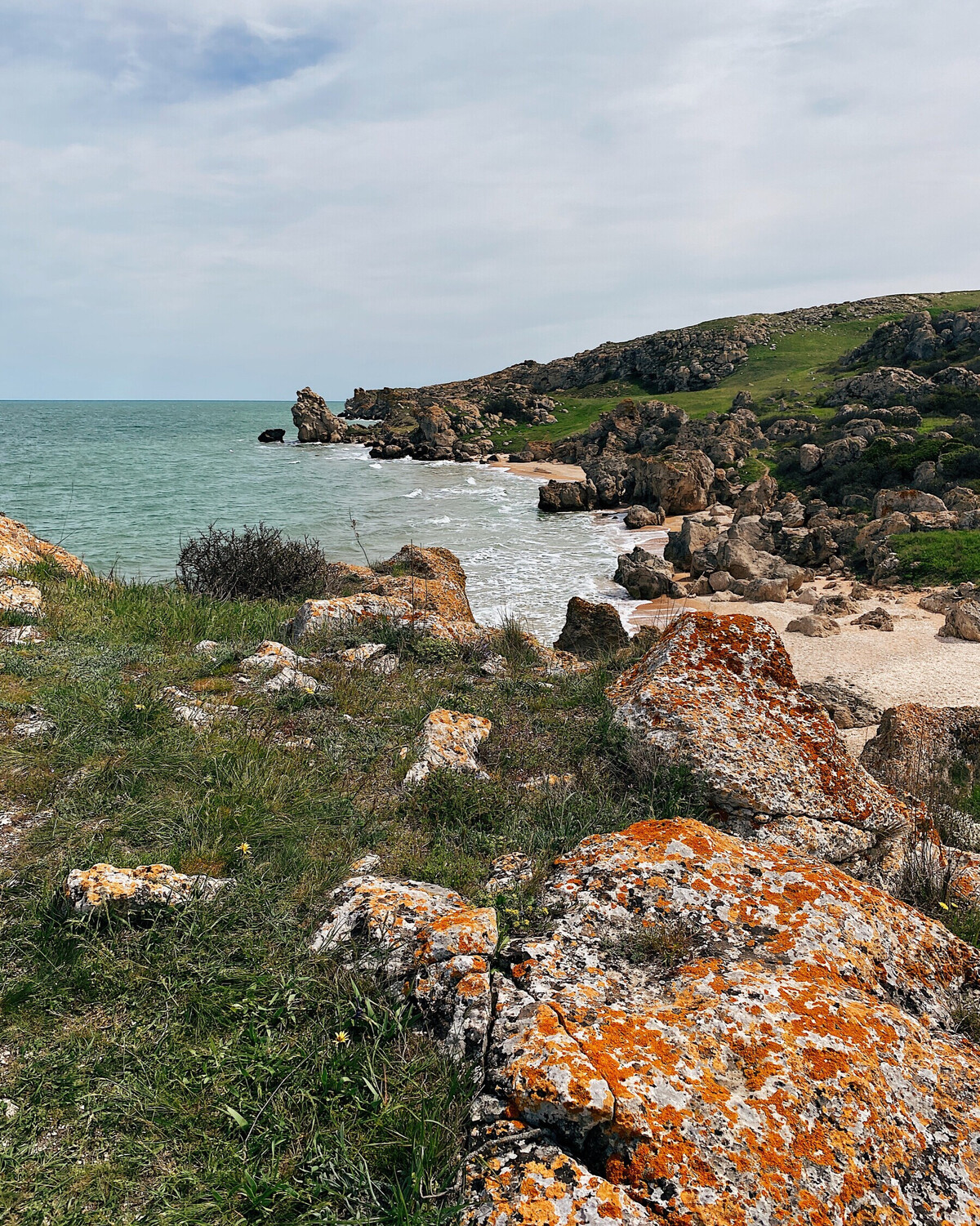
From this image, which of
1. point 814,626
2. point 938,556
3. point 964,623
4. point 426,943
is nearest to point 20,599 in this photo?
point 426,943

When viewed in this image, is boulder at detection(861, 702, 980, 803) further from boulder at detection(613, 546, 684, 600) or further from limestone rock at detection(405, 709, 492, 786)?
boulder at detection(613, 546, 684, 600)

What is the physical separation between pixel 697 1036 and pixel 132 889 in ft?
8.16

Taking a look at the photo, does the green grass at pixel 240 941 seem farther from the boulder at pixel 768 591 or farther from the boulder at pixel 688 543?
the boulder at pixel 688 543

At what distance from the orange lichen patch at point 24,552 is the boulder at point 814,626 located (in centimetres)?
1680

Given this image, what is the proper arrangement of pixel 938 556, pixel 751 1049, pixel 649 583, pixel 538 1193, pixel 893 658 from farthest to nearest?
1. pixel 649 583
2. pixel 938 556
3. pixel 893 658
4. pixel 751 1049
5. pixel 538 1193

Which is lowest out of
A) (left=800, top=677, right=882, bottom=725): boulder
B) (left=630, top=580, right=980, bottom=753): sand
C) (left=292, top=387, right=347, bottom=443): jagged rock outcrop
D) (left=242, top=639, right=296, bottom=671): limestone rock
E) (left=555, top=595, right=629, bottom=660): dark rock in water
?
(left=630, top=580, right=980, bottom=753): sand

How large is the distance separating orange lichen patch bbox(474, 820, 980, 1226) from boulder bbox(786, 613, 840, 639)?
16.0 m

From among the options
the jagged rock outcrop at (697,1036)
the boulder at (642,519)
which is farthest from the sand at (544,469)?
the jagged rock outcrop at (697,1036)

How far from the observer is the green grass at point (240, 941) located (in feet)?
6.97

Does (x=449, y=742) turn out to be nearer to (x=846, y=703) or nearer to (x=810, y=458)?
(x=846, y=703)

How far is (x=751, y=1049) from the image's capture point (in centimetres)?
236

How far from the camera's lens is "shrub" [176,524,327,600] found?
10875mm

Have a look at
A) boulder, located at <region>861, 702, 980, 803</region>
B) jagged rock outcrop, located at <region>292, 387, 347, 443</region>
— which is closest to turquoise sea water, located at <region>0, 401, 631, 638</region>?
boulder, located at <region>861, 702, 980, 803</region>

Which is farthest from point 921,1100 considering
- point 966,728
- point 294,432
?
point 294,432
